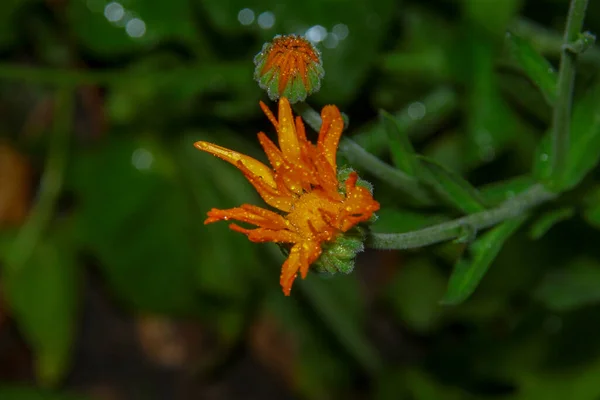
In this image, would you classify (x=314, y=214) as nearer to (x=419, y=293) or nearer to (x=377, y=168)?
(x=377, y=168)

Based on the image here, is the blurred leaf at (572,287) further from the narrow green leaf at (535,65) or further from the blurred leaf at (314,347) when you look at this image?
the narrow green leaf at (535,65)

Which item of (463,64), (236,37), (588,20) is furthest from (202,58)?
(588,20)

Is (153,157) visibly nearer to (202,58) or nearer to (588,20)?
(202,58)

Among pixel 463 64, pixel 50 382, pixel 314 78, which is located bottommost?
pixel 50 382

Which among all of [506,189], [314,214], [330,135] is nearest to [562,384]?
[506,189]

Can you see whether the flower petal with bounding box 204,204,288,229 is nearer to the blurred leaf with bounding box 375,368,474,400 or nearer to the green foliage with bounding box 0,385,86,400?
the blurred leaf with bounding box 375,368,474,400

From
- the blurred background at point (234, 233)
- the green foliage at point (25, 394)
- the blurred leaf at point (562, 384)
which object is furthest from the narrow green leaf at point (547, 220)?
the green foliage at point (25, 394)
